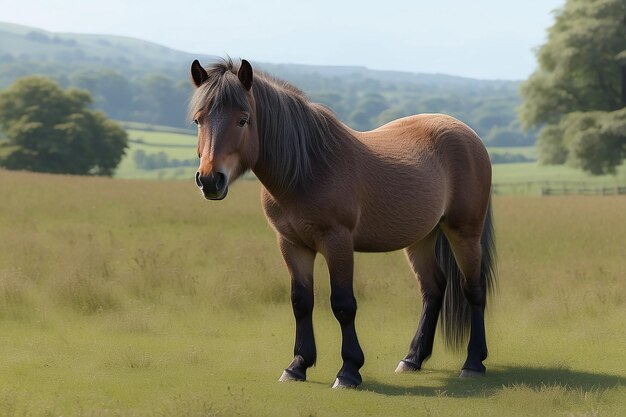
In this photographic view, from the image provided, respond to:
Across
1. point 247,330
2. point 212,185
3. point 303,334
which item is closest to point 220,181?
point 212,185

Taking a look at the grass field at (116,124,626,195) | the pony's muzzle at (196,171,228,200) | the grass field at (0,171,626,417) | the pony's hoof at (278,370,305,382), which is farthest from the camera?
the grass field at (116,124,626,195)

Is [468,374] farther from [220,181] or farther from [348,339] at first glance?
[220,181]

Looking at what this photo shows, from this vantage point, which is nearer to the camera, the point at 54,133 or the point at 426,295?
the point at 426,295

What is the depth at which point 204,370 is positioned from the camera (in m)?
8.30

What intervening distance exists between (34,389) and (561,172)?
329 feet

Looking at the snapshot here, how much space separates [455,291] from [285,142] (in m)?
2.73

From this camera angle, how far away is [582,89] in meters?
42.5

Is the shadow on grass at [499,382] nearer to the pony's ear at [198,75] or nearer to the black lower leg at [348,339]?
the black lower leg at [348,339]

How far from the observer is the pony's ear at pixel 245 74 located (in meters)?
6.78

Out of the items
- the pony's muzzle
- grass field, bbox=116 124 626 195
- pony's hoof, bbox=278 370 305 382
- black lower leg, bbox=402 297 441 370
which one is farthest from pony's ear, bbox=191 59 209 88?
grass field, bbox=116 124 626 195

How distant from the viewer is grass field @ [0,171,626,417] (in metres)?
7.06

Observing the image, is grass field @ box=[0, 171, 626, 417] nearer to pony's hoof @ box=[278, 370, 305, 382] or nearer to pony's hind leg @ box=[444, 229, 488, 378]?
pony's hoof @ box=[278, 370, 305, 382]

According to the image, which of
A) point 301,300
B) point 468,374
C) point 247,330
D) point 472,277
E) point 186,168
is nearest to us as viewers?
point 301,300

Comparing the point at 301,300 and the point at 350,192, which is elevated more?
the point at 350,192
